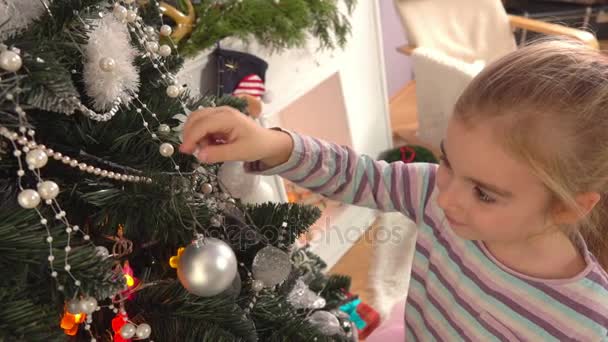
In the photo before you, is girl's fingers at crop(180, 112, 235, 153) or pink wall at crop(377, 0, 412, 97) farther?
pink wall at crop(377, 0, 412, 97)

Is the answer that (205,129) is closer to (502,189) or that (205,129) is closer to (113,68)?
(113,68)

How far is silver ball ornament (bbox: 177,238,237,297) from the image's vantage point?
48 cm

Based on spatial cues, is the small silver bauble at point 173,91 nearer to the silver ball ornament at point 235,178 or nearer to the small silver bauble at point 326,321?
the silver ball ornament at point 235,178

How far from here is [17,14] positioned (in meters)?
0.43

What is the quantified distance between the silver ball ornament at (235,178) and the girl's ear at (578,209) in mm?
419

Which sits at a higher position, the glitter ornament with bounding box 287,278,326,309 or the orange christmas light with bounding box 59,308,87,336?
the orange christmas light with bounding box 59,308,87,336

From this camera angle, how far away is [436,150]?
2.05 metres

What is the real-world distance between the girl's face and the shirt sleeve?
0.13 m

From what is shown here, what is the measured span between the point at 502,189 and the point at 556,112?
10 cm

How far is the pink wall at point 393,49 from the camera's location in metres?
2.26

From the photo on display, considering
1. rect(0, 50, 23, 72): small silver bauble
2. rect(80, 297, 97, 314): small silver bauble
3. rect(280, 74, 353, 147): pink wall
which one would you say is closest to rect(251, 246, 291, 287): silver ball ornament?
rect(80, 297, 97, 314): small silver bauble

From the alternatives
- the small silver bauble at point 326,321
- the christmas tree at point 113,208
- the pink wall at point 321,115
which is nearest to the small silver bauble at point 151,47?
the christmas tree at point 113,208

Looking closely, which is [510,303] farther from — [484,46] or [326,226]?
[484,46]

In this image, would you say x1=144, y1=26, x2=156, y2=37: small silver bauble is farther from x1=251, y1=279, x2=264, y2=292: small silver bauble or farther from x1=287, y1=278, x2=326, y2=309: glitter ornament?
x1=287, y1=278, x2=326, y2=309: glitter ornament
